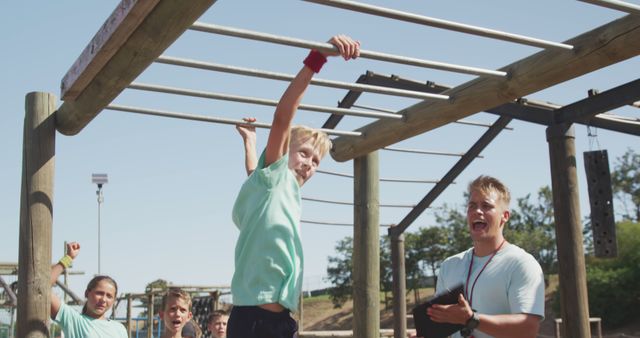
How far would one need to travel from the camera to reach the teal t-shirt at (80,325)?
13.5 ft

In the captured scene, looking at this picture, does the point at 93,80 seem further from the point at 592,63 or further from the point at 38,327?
the point at 592,63

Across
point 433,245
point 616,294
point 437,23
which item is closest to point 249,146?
point 437,23

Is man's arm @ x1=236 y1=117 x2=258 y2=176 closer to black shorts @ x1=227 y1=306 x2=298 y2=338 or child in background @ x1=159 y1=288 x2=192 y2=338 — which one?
black shorts @ x1=227 y1=306 x2=298 y2=338

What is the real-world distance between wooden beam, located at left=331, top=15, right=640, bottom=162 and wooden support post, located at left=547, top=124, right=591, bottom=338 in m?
1.19

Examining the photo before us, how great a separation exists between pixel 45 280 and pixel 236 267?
5.93 ft

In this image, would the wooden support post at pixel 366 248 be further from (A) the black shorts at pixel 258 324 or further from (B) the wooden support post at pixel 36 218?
(A) the black shorts at pixel 258 324

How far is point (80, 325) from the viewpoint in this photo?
4156 mm

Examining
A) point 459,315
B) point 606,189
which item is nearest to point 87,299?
point 459,315

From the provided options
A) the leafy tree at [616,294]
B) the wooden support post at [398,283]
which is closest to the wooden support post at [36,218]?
the wooden support post at [398,283]

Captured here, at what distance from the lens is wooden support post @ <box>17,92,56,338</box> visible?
12.9 ft

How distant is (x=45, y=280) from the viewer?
3988mm

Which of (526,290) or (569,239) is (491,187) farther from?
(569,239)

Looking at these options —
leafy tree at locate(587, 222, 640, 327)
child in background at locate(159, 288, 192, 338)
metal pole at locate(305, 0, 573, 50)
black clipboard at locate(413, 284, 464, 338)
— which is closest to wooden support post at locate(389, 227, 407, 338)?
child in background at locate(159, 288, 192, 338)

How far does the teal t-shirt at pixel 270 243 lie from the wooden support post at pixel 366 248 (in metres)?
3.14
